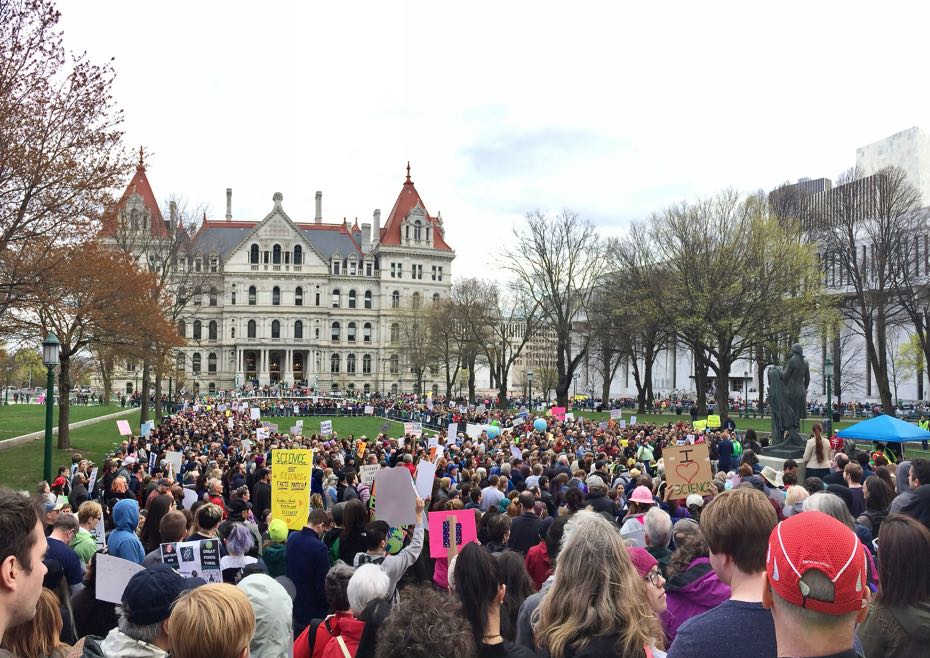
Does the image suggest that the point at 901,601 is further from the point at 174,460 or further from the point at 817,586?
the point at 174,460

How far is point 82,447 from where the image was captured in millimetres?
29938

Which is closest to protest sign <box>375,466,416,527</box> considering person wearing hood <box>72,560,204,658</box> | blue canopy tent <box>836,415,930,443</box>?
person wearing hood <box>72,560,204,658</box>

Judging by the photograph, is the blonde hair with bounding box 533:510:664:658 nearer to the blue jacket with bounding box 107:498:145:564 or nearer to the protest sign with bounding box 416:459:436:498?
the blue jacket with bounding box 107:498:145:564

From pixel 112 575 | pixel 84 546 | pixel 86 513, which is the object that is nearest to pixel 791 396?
pixel 86 513

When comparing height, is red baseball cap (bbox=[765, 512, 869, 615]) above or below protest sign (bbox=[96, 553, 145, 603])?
above

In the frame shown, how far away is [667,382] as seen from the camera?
9075 cm

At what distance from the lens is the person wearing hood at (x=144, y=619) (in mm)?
3758

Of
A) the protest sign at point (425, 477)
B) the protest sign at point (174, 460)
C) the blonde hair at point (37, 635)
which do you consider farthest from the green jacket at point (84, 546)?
the protest sign at point (174, 460)

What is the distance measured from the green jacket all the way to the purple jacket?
5429 millimetres

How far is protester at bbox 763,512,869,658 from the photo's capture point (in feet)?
7.83

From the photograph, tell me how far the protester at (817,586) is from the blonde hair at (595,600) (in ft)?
3.70

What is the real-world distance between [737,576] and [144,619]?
9.37 feet

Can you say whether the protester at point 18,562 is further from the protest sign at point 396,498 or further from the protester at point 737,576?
the protest sign at point 396,498

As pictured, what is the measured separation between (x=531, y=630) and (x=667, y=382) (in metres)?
89.2
